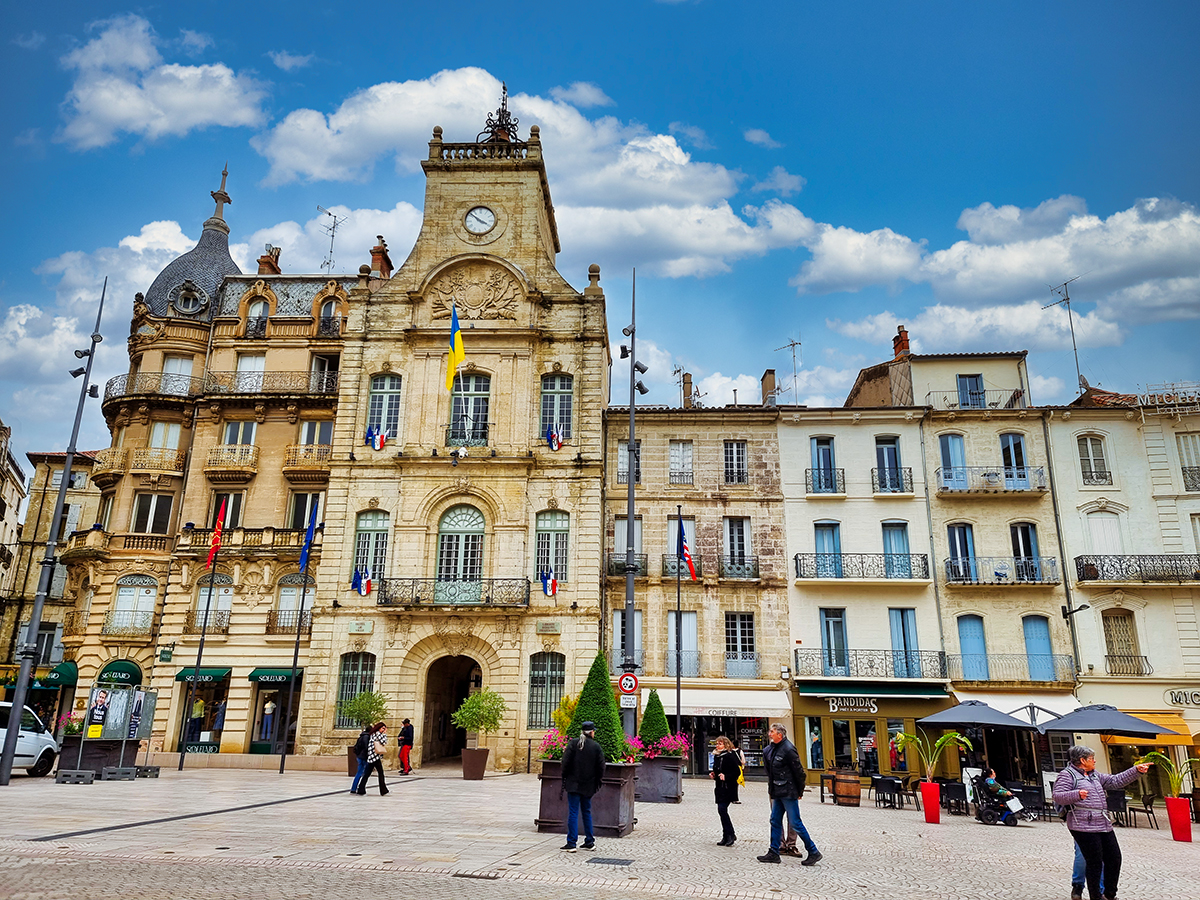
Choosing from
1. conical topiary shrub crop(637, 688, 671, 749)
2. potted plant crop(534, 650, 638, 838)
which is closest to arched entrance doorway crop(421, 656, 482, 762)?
conical topiary shrub crop(637, 688, 671, 749)

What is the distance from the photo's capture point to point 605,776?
13133 mm

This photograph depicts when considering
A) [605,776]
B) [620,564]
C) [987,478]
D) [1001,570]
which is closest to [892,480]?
[987,478]

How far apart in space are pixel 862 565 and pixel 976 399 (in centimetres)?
809

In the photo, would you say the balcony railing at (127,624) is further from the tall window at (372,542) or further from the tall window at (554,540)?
the tall window at (554,540)

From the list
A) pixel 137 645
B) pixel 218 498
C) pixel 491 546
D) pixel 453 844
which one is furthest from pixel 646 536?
pixel 453 844

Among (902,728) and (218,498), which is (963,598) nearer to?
(902,728)

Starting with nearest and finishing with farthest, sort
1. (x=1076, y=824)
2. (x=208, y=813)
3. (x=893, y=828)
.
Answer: (x=1076, y=824), (x=208, y=813), (x=893, y=828)

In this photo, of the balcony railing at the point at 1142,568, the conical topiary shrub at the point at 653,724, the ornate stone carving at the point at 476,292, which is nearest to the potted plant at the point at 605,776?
the conical topiary shrub at the point at 653,724

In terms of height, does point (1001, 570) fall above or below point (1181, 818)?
above

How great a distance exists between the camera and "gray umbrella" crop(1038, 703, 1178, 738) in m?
20.2

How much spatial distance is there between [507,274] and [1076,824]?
27.8 metres

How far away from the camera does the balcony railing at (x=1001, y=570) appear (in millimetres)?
30672

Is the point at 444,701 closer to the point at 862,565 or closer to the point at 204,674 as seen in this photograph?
the point at 204,674

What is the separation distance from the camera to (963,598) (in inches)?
1211
